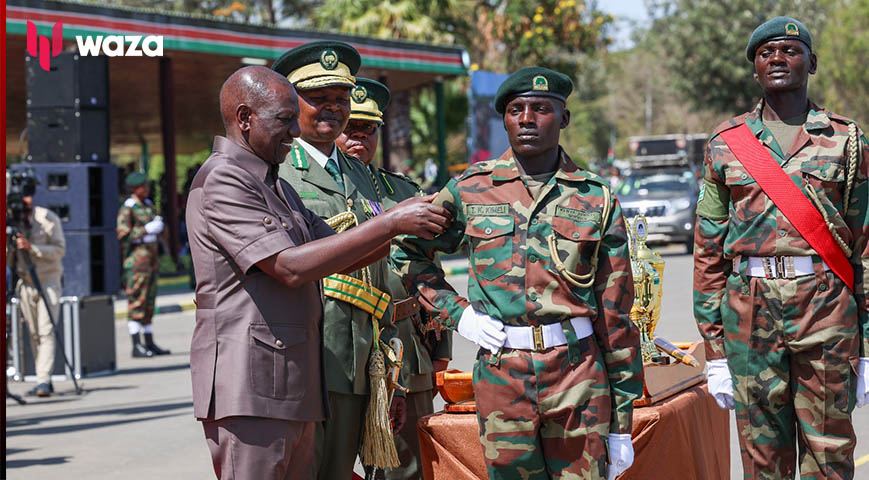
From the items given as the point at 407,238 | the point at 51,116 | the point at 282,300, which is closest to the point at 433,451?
the point at 407,238

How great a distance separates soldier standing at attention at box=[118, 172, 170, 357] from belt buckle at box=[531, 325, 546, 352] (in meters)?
9.44

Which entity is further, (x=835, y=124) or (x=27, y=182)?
(x=27, y=182)

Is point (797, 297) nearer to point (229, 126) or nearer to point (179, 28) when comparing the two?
point (229, 126)

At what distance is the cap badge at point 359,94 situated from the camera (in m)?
5.09

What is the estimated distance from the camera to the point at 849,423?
4340 millimetres

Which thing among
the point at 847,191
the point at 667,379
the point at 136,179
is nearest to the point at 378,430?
the point at 667,379

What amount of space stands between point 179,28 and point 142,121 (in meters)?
15.0

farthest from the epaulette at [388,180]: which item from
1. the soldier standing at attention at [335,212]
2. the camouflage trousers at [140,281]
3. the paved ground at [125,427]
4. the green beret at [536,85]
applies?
the camouflage trousers at [140,281]

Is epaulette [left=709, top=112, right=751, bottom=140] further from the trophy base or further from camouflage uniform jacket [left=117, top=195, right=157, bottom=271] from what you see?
camouflage uniform jacket [left=117, top=195, right=157, bottom=271]

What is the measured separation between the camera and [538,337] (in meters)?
3.67

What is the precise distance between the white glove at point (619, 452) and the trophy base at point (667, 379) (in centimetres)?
54

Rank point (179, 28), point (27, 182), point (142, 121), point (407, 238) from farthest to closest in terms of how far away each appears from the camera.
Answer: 1. point (142, 121)
2. point (179, 28)
3. point (27, 182)
4. point (407, 238)

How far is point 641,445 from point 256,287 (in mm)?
1790

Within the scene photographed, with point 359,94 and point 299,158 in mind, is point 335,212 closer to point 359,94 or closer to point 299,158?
point 299,158
